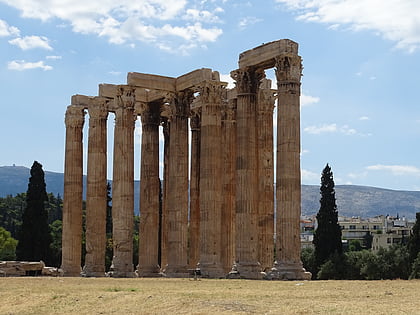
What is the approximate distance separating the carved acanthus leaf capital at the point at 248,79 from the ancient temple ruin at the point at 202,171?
2.9 inches

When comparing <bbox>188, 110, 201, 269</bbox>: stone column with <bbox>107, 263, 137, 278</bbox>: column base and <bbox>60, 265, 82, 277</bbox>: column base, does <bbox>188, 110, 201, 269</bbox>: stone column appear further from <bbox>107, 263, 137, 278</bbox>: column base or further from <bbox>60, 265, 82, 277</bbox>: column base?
<bbox>60, 265, 82, 277</bbox>: column base

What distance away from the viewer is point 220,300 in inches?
1239

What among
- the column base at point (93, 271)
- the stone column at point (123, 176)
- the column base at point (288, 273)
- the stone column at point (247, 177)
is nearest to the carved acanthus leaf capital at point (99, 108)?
the stone column at point (123, 176)

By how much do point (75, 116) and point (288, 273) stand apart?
27.7 meters

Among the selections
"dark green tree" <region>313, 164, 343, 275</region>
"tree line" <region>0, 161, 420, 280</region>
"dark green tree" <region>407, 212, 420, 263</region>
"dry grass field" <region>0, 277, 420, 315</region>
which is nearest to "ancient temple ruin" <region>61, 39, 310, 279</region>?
"dry grass field" <region>0, 277, 420, 315</region>

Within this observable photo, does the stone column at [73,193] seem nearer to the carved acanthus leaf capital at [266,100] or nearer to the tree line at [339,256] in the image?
the carved acanthus leaf capital at [266,100]

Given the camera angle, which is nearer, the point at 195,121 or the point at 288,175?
the point at 288,175

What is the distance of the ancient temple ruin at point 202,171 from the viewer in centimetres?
4909

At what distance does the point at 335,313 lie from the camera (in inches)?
1053

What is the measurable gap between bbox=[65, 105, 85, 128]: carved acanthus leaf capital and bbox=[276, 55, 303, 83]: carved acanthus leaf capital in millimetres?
23027

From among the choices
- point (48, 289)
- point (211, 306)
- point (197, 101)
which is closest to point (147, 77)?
point (197, 101)

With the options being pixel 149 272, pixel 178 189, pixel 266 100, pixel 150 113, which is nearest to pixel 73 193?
pixel 150 113

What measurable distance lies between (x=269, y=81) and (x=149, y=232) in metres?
16.7

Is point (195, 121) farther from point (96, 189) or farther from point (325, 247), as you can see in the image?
point (325, 247)
